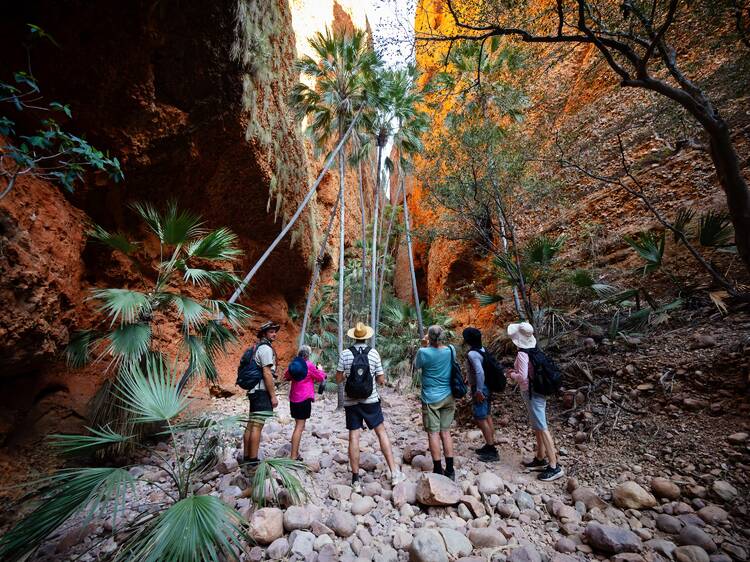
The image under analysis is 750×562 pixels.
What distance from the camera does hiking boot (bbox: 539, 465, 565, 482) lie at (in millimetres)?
3514

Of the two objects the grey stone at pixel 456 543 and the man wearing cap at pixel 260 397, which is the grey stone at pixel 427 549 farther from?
the man wearing cap at pixel 260 397

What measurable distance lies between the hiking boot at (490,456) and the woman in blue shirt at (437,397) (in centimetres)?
80

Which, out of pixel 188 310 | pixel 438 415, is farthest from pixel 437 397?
pixel 188 310

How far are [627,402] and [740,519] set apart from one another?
1654 millimetres

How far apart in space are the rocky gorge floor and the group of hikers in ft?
1.01

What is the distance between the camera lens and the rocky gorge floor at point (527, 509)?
8.00 feet

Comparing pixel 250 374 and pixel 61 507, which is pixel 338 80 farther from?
pixel 61 507

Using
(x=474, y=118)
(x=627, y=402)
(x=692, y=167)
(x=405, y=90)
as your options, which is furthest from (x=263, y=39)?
(x=692, y=167)

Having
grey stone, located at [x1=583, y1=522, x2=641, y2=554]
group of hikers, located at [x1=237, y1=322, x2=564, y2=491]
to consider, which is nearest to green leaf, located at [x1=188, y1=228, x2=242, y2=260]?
group of hikers, located at [x1=237, y1=322, x2=564, y2=491]

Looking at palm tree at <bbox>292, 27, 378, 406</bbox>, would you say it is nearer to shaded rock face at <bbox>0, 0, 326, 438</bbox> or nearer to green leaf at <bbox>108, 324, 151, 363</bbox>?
shaded rock face at <bbox>0, 0, 326, 438</bbox>

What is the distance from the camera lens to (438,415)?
3.68 m

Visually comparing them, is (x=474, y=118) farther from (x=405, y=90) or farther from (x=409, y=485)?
(x=409, y=485)

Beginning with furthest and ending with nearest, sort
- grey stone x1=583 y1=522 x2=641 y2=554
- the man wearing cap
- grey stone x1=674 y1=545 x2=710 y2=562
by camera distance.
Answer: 1. the man wearing cap
2. grey stone x1=583 y1=522 x2=641 y2=554
3. grey stone x1=674 y1=545 x2=710 y2=562

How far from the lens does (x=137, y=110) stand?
5.46m
